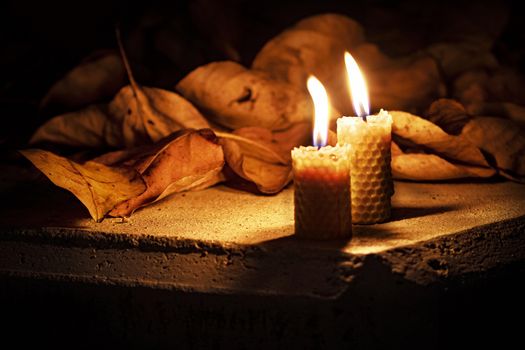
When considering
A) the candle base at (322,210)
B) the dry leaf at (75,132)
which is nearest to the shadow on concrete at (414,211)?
the candle base at (322,210)

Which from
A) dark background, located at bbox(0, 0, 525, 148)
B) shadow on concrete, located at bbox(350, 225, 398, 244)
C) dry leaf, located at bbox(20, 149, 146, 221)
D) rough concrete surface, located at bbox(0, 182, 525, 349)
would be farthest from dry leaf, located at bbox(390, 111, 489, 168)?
dark background, located at bbox(0, 0, 525, 148)

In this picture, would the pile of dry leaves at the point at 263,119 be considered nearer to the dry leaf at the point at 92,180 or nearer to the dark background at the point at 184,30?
the dry leaf at the point at 92,180

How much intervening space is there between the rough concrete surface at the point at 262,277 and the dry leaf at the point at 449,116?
0.31 metres

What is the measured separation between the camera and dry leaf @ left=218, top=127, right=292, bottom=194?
183 cm

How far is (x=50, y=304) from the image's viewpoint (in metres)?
1.58

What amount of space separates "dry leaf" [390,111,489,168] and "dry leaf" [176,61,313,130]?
332mm

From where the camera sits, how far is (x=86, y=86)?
2273 mm

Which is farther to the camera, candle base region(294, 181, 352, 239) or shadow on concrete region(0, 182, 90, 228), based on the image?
shadow on concrete region(0, 182, 90, 228)

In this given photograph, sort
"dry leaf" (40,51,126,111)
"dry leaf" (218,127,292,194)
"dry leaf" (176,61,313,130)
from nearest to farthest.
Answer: "dry leaf" (218,127,292,194), "dry leaf" (176,61,313,130), "dry leaf" (40,51,126,111)

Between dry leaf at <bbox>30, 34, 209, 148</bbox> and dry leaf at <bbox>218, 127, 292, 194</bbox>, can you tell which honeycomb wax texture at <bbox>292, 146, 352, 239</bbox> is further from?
dry leaf at <bbox>30, 34, 209, 148</bbox>

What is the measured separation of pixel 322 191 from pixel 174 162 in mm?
463

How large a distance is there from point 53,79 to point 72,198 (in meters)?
0.94

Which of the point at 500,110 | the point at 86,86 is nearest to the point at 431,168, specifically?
the point at 500,110

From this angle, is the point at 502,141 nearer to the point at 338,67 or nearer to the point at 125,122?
the point at 338,67
